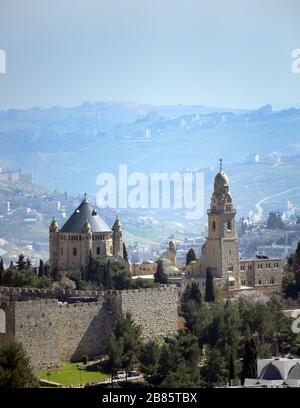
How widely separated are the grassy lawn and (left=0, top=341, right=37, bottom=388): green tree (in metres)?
1.59

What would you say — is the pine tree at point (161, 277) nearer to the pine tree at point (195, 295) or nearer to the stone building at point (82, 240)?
the stone building at point (82, 240)

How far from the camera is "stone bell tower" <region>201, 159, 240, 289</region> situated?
6303 cm

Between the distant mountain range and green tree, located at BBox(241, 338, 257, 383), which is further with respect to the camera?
the distant mountain range

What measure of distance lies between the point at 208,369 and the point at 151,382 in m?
1.70

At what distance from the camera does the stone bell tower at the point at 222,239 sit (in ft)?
207

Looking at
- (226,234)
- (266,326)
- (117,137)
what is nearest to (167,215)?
(117,137)

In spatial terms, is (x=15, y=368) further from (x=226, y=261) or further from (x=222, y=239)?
(x=222, y=239)

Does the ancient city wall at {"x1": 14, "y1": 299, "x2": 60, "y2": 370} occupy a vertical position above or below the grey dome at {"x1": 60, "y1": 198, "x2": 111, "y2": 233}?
below

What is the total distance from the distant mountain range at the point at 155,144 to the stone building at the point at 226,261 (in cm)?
2579

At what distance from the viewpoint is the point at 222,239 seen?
209ft

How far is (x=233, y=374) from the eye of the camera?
37.8m

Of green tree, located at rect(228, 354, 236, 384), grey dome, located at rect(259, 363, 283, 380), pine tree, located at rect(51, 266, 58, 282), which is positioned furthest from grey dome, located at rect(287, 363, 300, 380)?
pine tree, located at rect(51, 266, 58, 282)

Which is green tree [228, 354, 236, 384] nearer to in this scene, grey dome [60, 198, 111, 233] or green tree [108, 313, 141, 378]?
green tree [108, 313, 141, 378]

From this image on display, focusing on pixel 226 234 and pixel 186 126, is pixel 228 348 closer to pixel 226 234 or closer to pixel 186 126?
pixel 226 234
